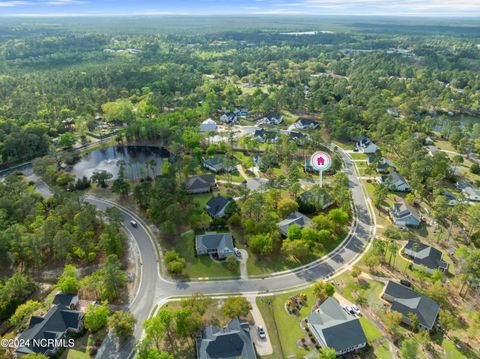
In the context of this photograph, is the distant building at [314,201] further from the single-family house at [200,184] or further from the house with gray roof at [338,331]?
the house with gray roof at [338,331]

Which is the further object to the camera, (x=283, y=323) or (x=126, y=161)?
(x=126, y=161)

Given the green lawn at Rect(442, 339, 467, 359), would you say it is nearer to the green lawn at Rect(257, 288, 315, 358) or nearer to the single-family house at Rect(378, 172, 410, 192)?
the green lawn at Rect(257, 288, 315, 358)

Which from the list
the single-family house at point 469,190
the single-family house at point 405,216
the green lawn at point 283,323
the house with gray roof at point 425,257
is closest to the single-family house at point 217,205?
the green lawn at point 283,323

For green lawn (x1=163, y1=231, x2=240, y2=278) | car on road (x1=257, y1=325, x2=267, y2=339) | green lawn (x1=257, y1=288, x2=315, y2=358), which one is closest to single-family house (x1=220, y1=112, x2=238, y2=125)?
green lawn (x1=163, y1=231, x2=240, y2=278)

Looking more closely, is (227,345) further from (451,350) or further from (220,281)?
(451,350)

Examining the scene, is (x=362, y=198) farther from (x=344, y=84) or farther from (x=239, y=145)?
(x=344, y=84)

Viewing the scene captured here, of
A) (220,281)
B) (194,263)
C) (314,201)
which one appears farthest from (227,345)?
(314,201)
